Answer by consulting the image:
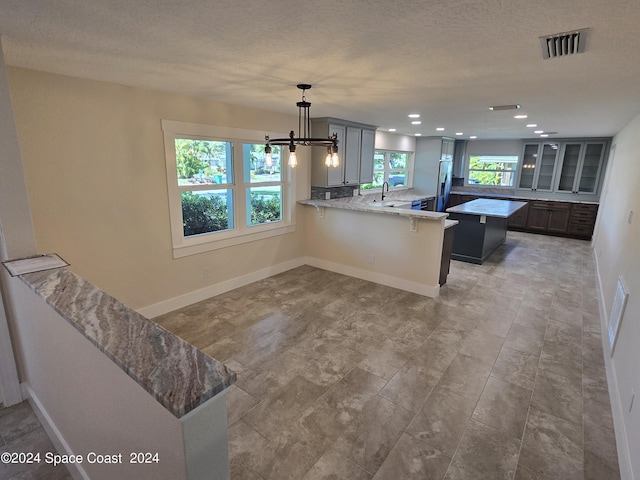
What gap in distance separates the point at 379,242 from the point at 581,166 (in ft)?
20.5

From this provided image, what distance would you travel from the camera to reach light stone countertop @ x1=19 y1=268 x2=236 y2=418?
0.89m

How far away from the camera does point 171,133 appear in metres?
3.35

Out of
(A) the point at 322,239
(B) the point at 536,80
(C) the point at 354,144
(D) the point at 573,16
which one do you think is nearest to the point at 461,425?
(D) the point at 573,16

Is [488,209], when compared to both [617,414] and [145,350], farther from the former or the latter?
[145,350]

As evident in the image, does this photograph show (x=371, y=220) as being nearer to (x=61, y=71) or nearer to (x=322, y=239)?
(x=322, y=239)

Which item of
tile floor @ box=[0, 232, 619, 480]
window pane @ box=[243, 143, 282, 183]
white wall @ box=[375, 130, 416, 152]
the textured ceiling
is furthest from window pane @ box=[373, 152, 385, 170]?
the textured ceiling

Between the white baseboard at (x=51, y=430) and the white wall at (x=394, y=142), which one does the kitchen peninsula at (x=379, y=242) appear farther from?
the white baseboard at (x=51, y=430)

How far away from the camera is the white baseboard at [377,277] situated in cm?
425

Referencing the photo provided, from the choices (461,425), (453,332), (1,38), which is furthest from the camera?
(453,332)

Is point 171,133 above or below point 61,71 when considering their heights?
below

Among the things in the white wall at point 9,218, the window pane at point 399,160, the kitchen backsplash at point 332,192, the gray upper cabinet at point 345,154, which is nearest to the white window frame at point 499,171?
the window pane at point 399,160

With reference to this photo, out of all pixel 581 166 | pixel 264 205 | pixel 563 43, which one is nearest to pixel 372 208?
pixel 264 205

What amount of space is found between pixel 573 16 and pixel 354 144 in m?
4.12

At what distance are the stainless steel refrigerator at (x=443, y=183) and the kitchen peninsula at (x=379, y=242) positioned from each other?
442 centimetres
